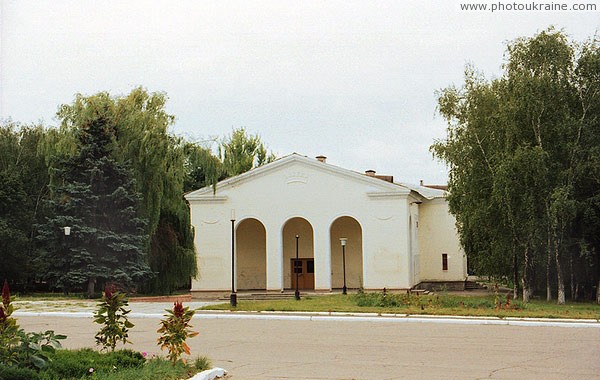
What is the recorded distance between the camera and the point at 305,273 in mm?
39344

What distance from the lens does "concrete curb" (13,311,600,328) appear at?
20.1m

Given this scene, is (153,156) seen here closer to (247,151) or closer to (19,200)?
(19,200)

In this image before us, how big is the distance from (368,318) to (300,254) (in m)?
17.6

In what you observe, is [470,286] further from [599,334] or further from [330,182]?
[599,334]

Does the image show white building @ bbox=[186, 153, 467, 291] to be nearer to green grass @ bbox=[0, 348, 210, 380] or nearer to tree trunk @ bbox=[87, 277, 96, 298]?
tree trunk @ bbox=[87, 277, 96, 298]

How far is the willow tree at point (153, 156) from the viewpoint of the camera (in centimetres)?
3484

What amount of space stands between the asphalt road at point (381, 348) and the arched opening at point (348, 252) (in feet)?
55.2

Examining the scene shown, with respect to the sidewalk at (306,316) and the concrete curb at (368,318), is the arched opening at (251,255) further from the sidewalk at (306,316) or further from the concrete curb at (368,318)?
the concrete curb at (368,318)

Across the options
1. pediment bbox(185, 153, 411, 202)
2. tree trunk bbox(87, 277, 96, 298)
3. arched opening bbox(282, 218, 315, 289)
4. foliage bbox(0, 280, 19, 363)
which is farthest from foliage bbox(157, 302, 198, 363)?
arched opening bbox(282, 218, 315, 289)

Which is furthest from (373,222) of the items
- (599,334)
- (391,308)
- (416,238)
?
(599,334)

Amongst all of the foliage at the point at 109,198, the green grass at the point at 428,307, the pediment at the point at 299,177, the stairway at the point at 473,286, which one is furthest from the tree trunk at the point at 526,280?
the foliage at the point at 109,198

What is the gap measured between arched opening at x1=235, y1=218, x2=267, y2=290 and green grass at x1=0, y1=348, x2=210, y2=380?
28.4 meters

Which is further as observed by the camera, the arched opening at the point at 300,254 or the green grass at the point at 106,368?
the arched opening at the point at 300,254

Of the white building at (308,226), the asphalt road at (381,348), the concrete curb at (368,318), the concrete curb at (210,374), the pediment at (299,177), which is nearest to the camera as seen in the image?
the concrete curb at (210,374)
